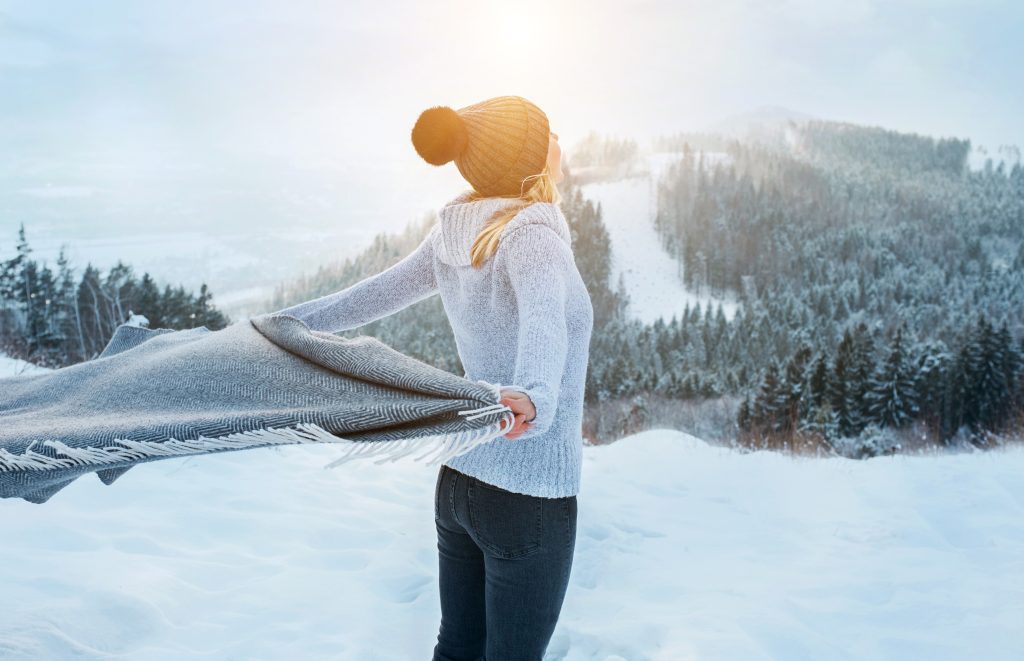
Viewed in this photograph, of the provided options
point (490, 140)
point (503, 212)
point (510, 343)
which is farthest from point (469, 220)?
point (510, 343)

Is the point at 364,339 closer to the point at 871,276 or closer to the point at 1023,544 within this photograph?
the point at 1023,544

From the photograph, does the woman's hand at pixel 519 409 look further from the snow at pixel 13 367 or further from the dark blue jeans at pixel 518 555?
the snow at pixel 13 367

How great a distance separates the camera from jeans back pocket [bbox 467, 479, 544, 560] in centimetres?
142

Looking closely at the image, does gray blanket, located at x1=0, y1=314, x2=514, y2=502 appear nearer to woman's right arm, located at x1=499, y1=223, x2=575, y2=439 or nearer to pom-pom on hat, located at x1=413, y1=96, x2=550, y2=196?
woman's right arm, located at x1=499, y1=223, x2=575, y2=439

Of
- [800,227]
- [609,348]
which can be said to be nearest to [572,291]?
[609,348]

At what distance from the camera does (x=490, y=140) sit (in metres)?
1.52

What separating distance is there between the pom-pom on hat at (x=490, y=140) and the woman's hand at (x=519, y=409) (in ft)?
1.87

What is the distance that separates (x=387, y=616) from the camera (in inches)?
127

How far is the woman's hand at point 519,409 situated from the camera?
47.1 inches

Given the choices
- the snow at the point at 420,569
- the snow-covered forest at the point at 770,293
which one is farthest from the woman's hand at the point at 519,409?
the snow-covered forest at the point at 770,293

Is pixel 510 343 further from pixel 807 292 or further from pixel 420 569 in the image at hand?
pixel 807 292

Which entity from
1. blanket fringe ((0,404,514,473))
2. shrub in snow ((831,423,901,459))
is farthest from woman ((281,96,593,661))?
shrub in snow ((831,423,901,459))

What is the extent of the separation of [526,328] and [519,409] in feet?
0.52

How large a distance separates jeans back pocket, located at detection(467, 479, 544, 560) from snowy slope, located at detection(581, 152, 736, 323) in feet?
281
